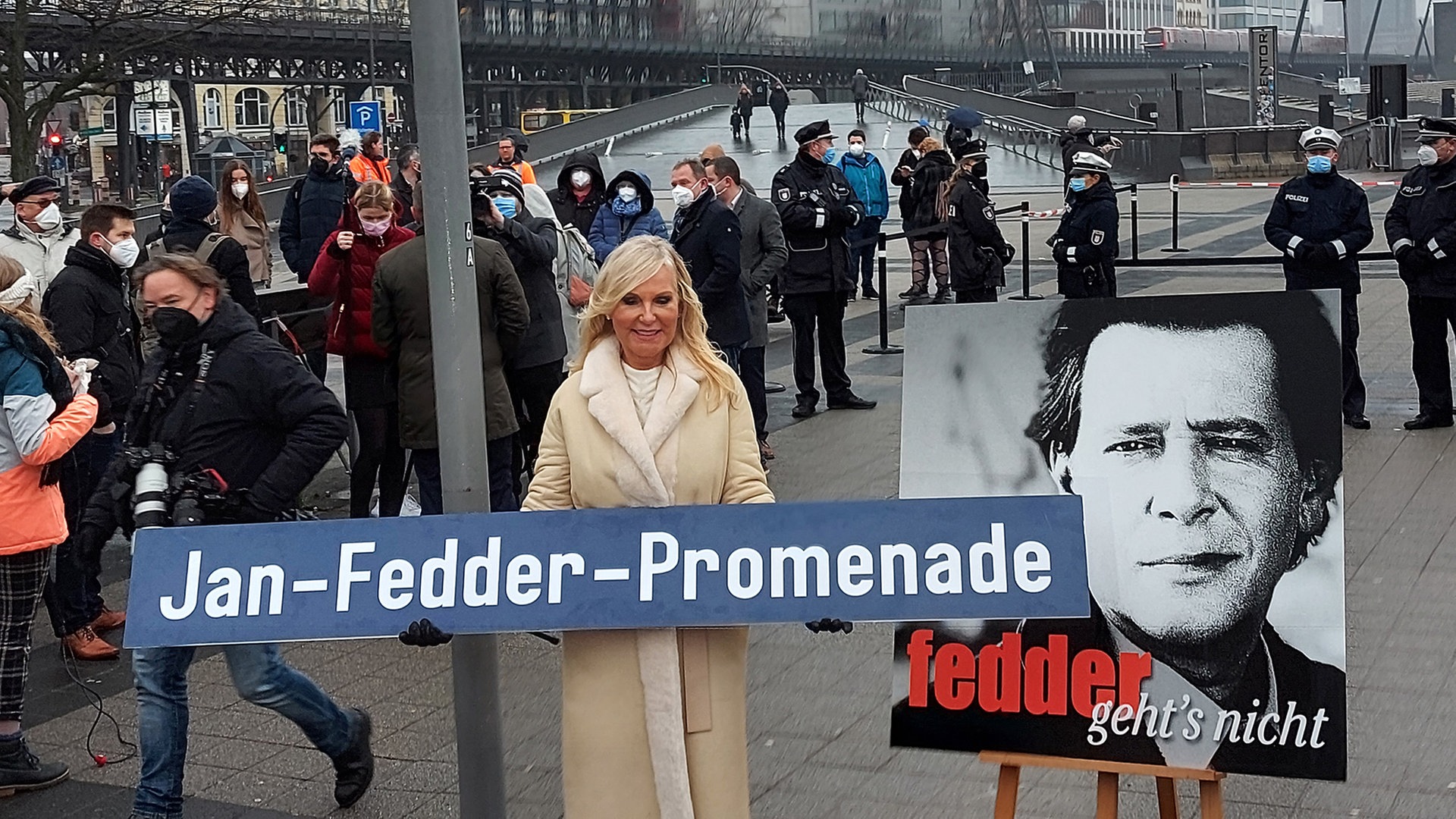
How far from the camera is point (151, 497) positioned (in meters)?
4.65

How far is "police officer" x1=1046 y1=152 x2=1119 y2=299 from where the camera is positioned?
12508mm

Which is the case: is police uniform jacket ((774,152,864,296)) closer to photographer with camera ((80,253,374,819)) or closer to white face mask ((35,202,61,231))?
white face mask ((35,202,61,231))

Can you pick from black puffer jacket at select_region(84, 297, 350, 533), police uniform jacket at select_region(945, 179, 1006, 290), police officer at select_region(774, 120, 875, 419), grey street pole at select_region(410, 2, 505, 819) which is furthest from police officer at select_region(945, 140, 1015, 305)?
grey street pole at select_region(410, 2, 505, 819)

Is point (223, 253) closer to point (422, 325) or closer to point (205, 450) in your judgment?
point (422, 325)

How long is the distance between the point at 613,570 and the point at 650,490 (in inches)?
10.3

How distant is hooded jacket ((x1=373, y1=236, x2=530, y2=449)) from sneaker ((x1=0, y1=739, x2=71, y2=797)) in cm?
231

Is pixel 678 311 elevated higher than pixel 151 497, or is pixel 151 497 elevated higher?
pixel 678 311

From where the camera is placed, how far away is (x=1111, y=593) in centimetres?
388

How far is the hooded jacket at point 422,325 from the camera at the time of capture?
7367 millimetres

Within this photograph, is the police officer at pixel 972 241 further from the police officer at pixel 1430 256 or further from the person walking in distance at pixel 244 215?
the person walking in distance at pixel 244 215

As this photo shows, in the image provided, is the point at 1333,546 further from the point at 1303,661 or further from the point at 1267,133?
the point at 1267,133

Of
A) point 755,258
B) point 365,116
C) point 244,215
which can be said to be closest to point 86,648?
point 244,215

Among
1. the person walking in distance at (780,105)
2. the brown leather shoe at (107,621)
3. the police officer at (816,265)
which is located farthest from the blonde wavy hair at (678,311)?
the person walking in distance at (780,105)

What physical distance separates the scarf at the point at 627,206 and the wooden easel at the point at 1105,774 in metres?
6.88
